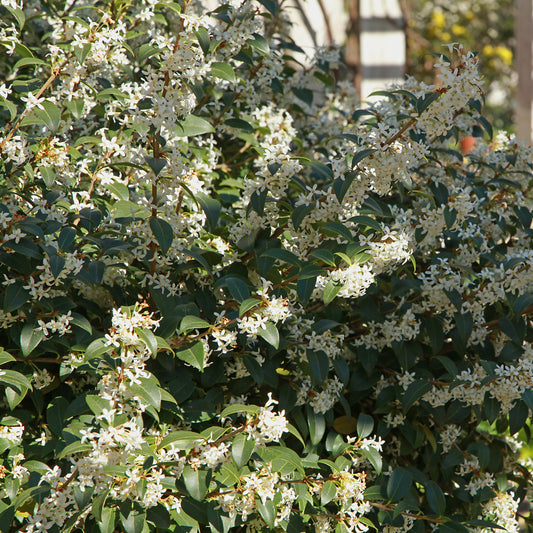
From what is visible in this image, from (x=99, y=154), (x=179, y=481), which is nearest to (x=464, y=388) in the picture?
(x=179, y=481)

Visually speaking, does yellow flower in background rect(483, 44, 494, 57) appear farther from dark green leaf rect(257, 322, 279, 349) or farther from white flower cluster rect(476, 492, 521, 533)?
dark green leaf rect(257, 322, 279, 349)

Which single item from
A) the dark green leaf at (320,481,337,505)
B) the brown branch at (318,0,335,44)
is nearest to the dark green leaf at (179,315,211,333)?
the dark green leaf at (320,481,337,505)

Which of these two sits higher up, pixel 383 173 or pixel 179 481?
pixel 383 173

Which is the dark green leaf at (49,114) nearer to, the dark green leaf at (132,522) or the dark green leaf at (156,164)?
the dark green leaf at (156,164)

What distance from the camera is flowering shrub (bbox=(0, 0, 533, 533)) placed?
1.37 meters

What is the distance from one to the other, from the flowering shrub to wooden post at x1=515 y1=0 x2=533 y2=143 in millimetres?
2065

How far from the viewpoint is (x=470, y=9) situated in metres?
11.7

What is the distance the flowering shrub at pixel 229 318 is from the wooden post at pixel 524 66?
6.77 feet

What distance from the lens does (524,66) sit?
389cm

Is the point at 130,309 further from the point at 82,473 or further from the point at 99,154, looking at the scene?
the point at 99,154

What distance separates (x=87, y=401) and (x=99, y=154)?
0.86m

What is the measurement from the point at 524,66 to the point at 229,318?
322 cm

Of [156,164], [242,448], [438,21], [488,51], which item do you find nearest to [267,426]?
[242,448]

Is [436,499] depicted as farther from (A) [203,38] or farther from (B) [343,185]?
(A) [203,38]
